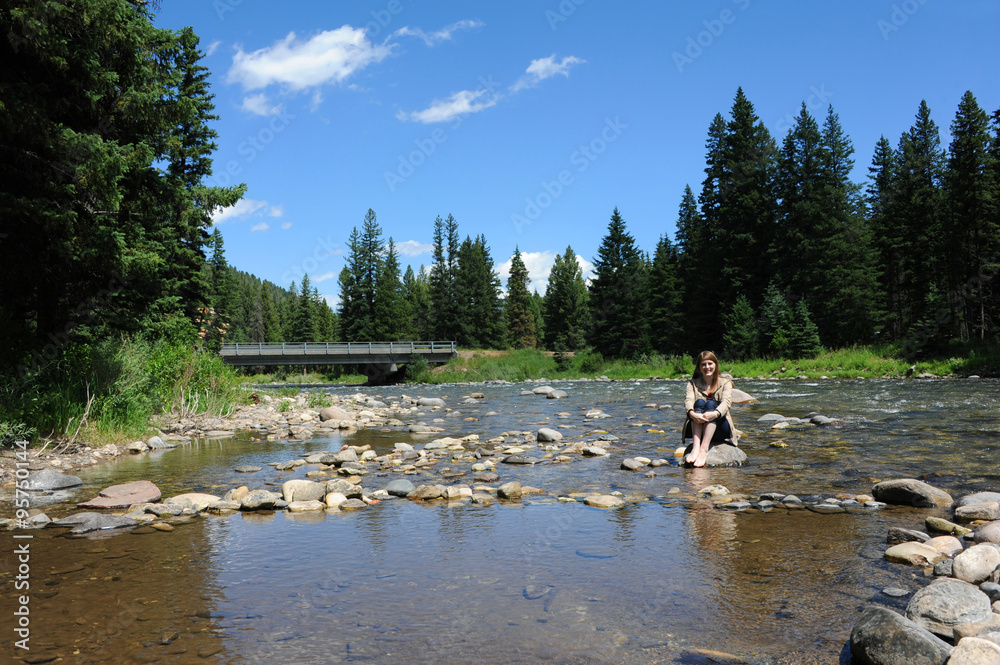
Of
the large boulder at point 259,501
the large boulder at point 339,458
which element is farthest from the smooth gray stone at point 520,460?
the large boulder at point 259,501

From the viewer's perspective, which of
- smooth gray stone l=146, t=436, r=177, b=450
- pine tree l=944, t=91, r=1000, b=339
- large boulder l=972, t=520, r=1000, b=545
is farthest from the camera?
pine tree l=944, t=91, r=1000, b=339

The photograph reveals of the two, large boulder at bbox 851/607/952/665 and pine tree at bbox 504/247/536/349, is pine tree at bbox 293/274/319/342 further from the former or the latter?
large boulder at bbox 851/607/952/665

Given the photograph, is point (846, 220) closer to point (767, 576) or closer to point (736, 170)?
point (736, 170)

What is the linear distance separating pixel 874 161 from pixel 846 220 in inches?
724

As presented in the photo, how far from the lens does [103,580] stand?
4.59 metres

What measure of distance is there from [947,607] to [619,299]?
50.0m

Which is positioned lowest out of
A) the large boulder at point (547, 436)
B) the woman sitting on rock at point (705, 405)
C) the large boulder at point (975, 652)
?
the large boulder at point (547, 436)

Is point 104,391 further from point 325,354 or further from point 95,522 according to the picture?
point 325,354

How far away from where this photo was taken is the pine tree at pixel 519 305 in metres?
87.4

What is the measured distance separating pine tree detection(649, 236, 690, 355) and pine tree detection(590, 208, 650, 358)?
86 centimetres

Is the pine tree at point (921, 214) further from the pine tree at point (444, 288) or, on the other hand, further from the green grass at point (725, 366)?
the pine tree at point (444, 288)

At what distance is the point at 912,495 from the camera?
6547 millimetres

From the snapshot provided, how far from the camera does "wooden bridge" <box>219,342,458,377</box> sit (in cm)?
4858

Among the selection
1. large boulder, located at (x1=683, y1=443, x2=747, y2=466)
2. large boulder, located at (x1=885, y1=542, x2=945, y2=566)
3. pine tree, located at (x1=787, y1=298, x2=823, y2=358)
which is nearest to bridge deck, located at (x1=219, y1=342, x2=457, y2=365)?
pine tree, located at (x1=787, y1=298, x2=823, y2=358)
